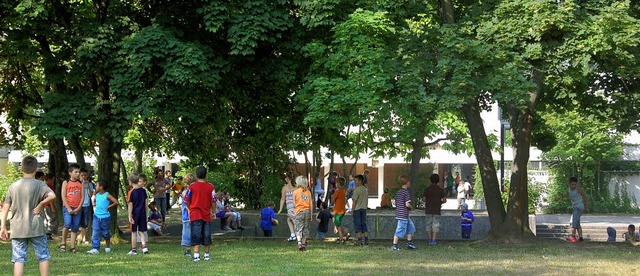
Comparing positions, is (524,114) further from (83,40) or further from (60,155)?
(60,155)

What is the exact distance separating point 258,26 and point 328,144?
16.4 ft

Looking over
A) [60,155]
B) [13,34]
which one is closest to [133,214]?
[13,34]

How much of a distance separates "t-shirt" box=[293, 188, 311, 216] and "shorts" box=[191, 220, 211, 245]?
3.21 m

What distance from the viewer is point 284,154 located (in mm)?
33562

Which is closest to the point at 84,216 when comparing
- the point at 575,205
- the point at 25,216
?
the point at 25,216

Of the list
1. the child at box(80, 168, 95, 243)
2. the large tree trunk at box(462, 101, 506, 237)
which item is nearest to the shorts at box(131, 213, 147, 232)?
the child at box(80, 168, 95, 243)

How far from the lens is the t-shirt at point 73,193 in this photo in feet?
59.6

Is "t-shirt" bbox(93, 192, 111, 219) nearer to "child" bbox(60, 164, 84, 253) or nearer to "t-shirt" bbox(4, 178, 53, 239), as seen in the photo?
"child" bbox(60, 164, 84, 253)

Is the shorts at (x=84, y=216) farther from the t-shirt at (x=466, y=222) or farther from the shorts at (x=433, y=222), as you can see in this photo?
the t-shirt at (x=466, y=222)

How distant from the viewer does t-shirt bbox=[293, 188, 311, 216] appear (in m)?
19.1

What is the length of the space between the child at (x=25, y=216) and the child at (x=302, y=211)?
7917 millimetres

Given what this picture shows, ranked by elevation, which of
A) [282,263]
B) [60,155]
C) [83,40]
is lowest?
[282,263]

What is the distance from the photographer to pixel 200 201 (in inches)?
628

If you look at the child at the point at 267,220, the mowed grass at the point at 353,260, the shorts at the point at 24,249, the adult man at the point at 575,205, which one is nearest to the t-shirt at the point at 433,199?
the mowed grass at the point at 353,260
